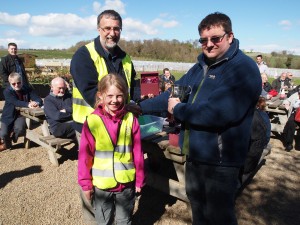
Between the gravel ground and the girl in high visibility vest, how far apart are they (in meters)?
1.02

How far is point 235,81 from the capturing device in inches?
72.4

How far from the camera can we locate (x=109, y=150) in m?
2.32

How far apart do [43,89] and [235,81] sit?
1277cm

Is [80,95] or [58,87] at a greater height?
[80,95]

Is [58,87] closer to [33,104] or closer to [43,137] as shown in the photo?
[43,137]

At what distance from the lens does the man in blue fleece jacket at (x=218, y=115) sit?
6.08 feet

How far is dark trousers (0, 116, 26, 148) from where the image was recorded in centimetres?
554

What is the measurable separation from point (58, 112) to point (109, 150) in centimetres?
260

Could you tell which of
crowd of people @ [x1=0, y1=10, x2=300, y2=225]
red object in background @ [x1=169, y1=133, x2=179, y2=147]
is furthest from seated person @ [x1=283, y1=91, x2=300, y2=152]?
red object in background @ [x1=169, y1=133, x2=179, y2=147]

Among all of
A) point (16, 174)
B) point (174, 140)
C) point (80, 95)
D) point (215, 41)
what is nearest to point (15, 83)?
point (16, 174)

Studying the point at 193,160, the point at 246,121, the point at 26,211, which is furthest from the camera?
the point at 26,211

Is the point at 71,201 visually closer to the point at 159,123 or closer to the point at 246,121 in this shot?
the point at 159,123

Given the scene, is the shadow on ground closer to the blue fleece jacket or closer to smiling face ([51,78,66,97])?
smiling face ([51,78,66,97])

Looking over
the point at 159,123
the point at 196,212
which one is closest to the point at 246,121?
the point at 196,212
